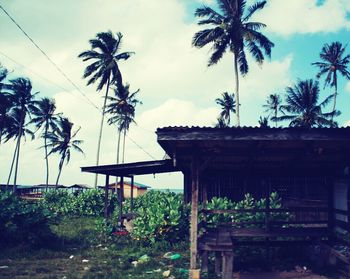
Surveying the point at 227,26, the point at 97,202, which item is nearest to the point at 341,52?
the point at 227,26

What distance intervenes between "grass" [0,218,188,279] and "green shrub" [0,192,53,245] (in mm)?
516

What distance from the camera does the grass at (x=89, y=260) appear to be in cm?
830

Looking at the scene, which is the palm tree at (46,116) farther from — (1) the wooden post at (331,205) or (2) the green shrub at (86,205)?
(1) the wooden post at (331,205)

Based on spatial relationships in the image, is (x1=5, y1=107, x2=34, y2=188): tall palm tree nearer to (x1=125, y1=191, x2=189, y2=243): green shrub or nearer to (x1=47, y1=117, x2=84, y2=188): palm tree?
(x1=47, y1=117, x2=84, y2=188): palm tree

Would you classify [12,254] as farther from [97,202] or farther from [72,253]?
[97,202]

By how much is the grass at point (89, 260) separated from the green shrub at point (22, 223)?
0.52m

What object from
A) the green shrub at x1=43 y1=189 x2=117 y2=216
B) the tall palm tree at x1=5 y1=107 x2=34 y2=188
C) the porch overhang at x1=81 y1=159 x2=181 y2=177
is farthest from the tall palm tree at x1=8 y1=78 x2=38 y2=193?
the porch overhang at x1=81 y1=159 x2=181 y2=177

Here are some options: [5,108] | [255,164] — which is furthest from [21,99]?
[255,164]

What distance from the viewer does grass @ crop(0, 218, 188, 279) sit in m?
8.30

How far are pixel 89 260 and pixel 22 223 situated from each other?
353 cm

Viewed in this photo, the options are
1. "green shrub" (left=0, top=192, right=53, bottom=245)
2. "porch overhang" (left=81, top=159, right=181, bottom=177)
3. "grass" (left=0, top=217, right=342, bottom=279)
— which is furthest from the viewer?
"porch overhang" (left=81, top=159, right=181, bottom=177)

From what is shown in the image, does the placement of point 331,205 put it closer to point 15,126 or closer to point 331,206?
point 331,206

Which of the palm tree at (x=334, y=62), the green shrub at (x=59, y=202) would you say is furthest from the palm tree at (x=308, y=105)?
the green shrub at (x=59, y=202)

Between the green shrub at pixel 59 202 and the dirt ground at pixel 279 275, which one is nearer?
the dirt ground at pixel 279 275
